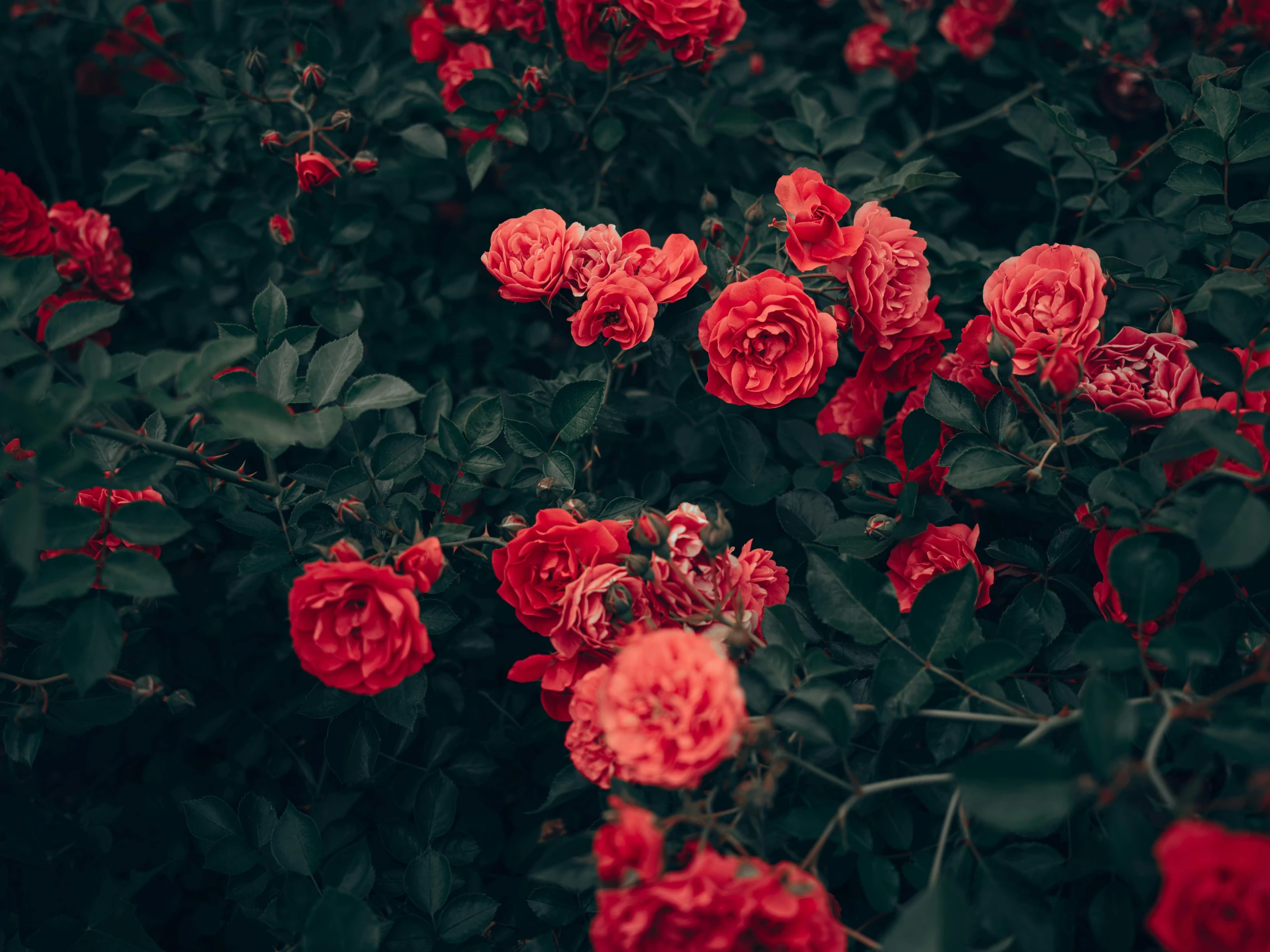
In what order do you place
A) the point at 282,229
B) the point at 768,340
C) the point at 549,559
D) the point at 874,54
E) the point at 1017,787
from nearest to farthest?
the point at 1017,787 < the point at 549,559 < the point at 768,340 < the point at 282,229 < the point at 874,54

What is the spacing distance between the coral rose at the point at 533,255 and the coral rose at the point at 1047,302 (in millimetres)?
748

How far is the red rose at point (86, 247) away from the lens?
1979mm

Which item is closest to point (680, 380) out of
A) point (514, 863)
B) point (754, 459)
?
point (754, 459)

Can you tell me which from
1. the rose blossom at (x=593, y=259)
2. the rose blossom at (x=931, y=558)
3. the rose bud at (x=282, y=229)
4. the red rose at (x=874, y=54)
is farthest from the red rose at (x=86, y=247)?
the red rose at (x=874, y=54)

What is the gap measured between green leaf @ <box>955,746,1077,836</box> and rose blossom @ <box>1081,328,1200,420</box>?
26.9 inches

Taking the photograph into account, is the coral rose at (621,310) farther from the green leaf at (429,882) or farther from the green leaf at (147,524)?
the green leaf at (429,882)

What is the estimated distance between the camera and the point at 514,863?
62.6 inches

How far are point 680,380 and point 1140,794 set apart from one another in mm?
1086

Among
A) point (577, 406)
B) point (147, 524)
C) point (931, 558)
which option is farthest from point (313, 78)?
point (931, 558)

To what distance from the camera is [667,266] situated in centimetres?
141

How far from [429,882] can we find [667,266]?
3.77ft

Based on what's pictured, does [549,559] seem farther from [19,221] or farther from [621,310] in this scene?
[19,221]

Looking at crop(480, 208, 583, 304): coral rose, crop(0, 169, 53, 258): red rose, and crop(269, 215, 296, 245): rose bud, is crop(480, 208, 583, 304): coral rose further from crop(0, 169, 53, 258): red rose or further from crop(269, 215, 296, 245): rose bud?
crop(0, 169, 53, 258): red rose

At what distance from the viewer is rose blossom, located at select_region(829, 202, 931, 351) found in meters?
1.36
